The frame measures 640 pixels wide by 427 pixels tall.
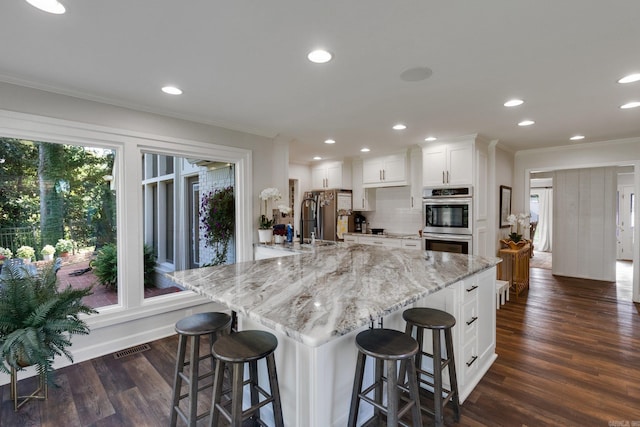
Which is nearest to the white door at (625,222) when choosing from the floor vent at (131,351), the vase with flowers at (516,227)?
the vase with flowers at (516,227)

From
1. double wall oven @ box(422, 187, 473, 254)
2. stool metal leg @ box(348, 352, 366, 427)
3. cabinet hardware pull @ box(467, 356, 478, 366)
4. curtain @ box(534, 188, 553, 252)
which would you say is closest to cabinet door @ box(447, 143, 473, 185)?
double wall oven @ box(422, 187, 473, 254)

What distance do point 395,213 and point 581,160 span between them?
293cm

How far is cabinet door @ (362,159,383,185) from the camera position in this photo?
551 centimetres

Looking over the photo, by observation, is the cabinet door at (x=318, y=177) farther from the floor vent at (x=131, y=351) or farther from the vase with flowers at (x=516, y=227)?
the floor vent at (x=131, y=351)

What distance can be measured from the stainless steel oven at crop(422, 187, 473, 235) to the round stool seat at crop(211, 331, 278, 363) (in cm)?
356

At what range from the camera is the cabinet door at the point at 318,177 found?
20.5ft

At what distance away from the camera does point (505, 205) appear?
5059mm

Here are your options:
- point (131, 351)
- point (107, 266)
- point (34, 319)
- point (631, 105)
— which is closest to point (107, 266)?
point (107, 266)

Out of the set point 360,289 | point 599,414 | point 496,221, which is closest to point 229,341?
point 360,289

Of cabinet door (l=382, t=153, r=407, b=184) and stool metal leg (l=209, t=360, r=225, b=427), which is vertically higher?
cabinet door (l=382, t=153, r=407, b=184)

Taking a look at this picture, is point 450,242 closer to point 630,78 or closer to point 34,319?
point 630,78

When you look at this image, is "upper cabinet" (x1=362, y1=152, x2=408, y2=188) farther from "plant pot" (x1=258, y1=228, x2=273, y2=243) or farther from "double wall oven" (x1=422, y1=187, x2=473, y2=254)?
"plant pot" (x1=258, y1=228, x2=273, y2=243)

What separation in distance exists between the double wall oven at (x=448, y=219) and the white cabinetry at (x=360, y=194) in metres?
1.33

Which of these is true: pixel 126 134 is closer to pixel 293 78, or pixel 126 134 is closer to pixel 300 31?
pixel 293 78
